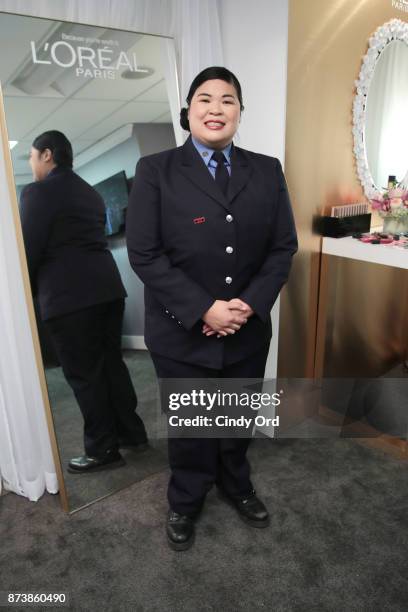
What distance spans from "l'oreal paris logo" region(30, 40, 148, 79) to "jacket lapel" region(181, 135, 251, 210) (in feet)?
1.42

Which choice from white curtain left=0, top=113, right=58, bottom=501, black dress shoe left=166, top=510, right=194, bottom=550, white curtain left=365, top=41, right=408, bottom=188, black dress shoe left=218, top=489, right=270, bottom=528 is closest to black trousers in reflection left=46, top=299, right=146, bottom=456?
white curtain left=0, top=113, right=58, bottom=501

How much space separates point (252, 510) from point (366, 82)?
2022mm

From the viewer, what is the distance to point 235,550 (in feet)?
5.58

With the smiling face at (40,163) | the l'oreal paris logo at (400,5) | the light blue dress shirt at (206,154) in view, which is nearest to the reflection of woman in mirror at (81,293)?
the smiling face at (40,163)

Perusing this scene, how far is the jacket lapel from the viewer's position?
1483mm

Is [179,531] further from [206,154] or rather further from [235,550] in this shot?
[206,154]

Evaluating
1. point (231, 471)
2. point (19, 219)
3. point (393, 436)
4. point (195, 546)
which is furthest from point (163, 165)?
point (393, 436)

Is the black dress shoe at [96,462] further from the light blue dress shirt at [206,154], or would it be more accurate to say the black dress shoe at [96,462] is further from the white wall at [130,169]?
the light blue dress shirt at [206,154]

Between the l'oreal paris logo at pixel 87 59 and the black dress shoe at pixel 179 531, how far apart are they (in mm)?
1600

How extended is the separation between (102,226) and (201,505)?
112 centimetres

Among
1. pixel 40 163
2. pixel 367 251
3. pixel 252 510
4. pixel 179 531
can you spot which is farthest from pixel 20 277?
pixel 367 251

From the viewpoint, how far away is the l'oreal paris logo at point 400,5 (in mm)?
2414

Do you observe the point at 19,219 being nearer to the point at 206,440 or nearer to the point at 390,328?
the point at 206,440

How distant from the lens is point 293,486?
6.66ft
